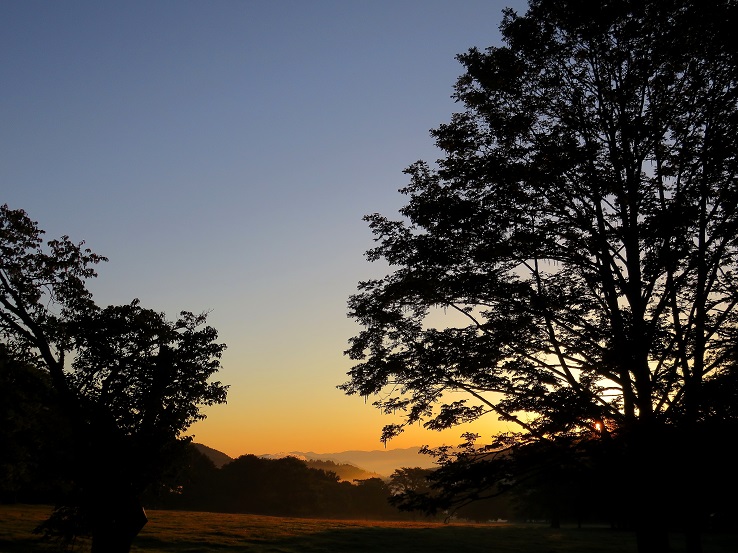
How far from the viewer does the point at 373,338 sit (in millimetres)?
18031

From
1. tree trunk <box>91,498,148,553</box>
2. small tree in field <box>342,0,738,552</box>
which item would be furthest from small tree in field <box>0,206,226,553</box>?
small tree in field <box>342,0,738,552</box>

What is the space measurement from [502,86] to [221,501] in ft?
340

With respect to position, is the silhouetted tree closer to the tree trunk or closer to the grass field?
the tree trunk

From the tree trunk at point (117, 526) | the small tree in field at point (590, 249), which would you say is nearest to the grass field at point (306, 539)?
the tree trunk at point (117, 526)

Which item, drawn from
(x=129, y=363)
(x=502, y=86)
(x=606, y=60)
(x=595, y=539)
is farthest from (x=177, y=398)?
(x=595, y=539)

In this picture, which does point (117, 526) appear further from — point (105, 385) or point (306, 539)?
point (306, 539)

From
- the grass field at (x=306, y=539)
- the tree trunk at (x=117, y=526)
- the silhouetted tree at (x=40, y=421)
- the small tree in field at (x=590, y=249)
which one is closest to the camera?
the small tree in field at (x=590, y=249)

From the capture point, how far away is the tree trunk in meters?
24.4

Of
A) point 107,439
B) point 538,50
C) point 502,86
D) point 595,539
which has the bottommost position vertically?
point 595,539

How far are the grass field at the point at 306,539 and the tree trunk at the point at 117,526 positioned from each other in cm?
983

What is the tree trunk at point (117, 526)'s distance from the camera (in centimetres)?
2442

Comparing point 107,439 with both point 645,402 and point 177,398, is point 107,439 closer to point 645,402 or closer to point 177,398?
point 177,398

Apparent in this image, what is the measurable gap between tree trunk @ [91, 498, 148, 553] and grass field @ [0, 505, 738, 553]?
9.83 meters

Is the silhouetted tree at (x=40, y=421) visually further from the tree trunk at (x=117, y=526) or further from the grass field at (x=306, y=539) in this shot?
the grass field at (x=306, y=539)
